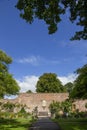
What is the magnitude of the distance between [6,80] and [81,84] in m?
11.5

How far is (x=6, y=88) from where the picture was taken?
43750mm

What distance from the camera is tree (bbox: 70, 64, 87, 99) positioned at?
3584 centimetres

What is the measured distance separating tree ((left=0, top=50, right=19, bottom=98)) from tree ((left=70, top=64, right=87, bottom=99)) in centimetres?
834

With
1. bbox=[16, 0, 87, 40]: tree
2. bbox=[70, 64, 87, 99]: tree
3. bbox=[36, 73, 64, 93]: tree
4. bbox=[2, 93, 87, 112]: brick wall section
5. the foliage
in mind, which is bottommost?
bbox=[16, 0, 87, 40]: tree

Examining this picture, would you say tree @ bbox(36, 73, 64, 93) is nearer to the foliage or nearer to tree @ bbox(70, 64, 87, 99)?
the foliage

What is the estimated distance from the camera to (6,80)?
44375 millimetres

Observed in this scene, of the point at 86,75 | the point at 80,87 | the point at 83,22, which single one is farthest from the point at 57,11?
the point at 80,87

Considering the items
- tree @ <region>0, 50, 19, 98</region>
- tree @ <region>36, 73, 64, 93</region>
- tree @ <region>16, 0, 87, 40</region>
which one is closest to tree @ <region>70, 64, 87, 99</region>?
tree @ <region>0, 50, 19, 98</region>

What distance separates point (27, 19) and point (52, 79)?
83.2 m

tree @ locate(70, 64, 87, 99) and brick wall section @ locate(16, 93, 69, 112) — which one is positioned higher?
brick wall section @ locate(16, 93, 69, 112)

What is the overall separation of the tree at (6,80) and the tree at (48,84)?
49.0 meters

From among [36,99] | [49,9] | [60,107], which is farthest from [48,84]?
[49,9]

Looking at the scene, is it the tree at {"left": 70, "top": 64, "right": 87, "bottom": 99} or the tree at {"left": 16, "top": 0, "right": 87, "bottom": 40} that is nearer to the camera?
the tree at {"left": 16, "top": 0, "right": 87, "bottom": 40}

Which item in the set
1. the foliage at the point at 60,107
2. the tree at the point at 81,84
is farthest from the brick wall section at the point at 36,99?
the tree at the point at 81,84
